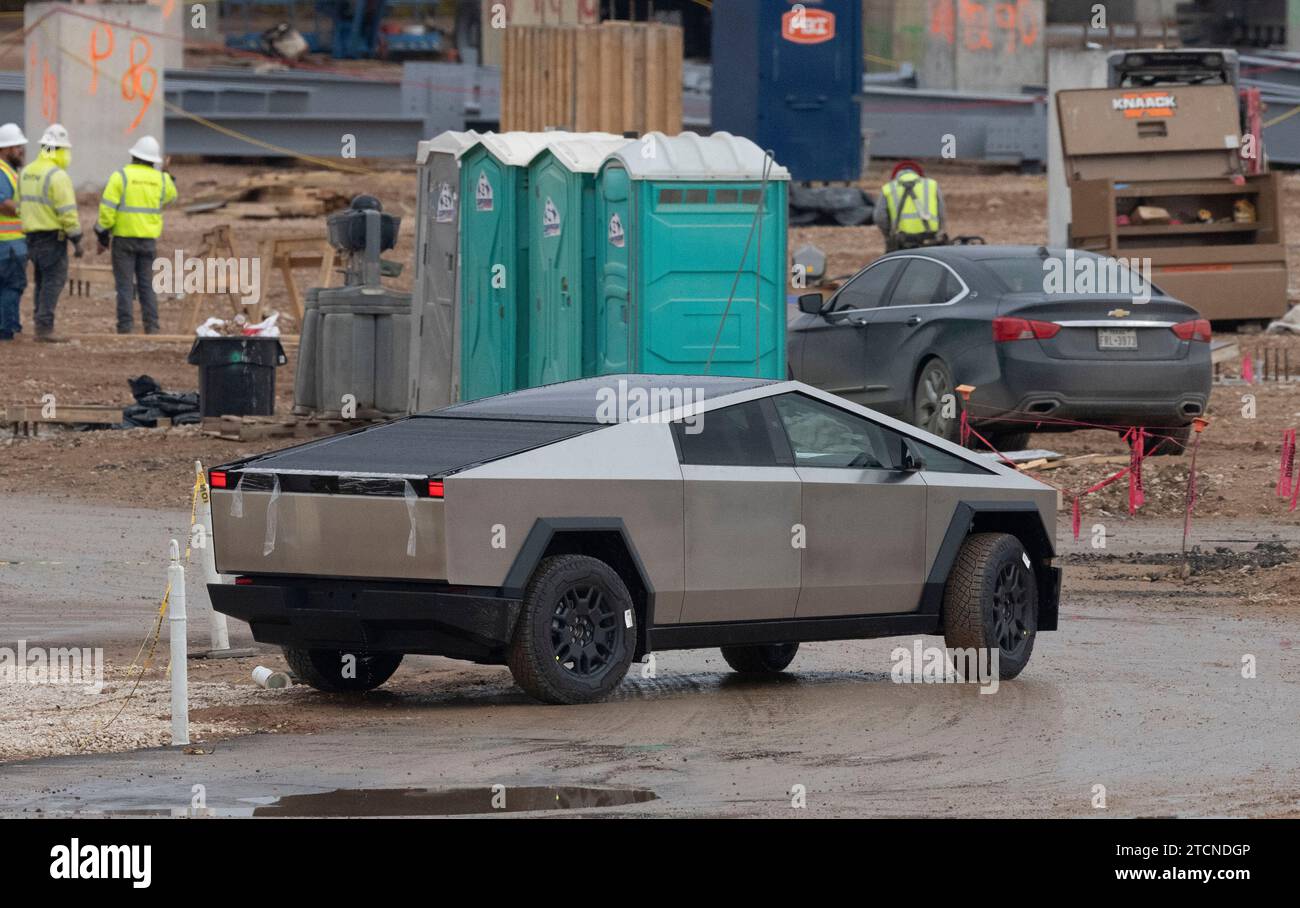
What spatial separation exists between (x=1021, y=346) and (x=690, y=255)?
248 centimetres

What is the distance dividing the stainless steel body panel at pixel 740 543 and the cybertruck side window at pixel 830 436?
0.21m

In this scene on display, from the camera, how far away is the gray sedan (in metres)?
17.5

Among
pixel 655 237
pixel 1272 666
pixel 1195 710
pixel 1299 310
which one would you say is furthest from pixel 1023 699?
pixel 1299 310

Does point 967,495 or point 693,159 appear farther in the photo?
point 693,159

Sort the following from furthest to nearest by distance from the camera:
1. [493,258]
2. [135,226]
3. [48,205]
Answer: [135,226]
[48,205]
[493,258]

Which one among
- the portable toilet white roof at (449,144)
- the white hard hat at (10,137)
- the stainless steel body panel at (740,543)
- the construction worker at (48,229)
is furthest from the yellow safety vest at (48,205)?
the stainless steel body panel at (740,543)

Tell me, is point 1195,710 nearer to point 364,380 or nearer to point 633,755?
point 633,755

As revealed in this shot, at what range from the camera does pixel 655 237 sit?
16781 millimetres

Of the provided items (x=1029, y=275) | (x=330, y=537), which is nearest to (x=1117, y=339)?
(x=1029, y=275)

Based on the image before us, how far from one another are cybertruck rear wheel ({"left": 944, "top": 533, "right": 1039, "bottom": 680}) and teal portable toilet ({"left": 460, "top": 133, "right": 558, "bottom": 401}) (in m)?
7.41

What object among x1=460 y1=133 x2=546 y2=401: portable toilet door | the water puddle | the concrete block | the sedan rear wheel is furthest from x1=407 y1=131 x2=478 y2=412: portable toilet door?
the concrete block

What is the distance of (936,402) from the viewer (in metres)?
18.4

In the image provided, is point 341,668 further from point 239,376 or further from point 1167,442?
point 239,376

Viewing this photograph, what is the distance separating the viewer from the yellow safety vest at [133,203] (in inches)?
1062
